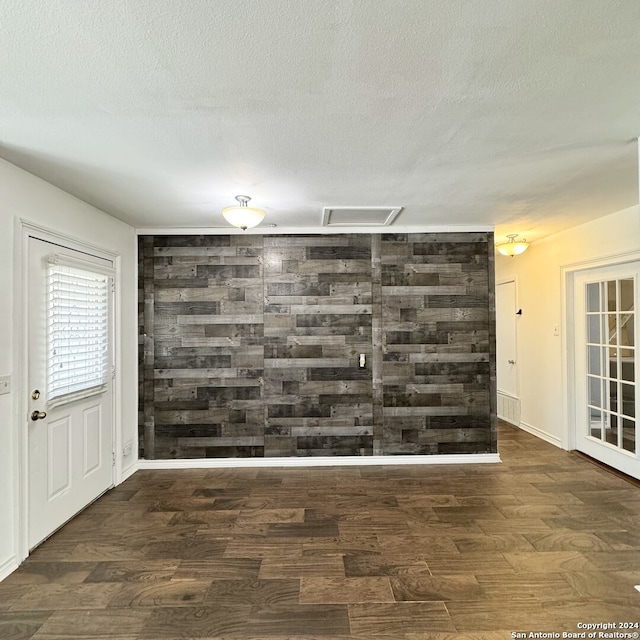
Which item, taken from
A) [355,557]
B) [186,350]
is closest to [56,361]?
[186,350]

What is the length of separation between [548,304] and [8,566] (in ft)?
18.8

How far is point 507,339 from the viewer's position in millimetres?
6277

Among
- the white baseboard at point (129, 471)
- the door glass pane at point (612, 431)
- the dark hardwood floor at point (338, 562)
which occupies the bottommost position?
the dark hardwood floor at point (338, 562)

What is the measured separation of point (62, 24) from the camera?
139cm

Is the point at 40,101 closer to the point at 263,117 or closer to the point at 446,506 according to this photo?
the point at 263,117

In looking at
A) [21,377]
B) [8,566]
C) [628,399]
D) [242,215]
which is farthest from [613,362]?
[8,566]

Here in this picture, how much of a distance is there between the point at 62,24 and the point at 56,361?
237 cm

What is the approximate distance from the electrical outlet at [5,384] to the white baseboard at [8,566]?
3.42ft

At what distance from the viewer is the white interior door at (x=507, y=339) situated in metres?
6.06

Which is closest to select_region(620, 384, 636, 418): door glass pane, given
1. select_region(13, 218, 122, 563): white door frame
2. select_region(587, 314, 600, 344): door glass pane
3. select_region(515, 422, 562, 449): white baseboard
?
select_region(587, 314, 600, 344): door glass pane

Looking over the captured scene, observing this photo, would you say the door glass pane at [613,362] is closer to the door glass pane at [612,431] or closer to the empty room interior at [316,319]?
the empty room interior at [316,319]

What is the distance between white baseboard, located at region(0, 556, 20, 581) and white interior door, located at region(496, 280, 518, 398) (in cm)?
594

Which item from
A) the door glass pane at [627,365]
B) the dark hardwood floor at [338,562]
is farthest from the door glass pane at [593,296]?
the dark hardwood floor at [338,562]

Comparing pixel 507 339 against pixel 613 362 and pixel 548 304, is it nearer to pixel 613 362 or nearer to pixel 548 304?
pixel 548 304
